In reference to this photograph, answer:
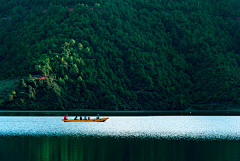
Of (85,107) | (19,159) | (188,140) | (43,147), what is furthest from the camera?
(85,107)

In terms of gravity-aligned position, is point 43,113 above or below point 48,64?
below

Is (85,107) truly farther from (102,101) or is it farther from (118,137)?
(118,137)

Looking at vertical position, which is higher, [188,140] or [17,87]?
[17,87]

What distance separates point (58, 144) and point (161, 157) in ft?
64.0

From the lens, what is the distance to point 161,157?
5525cm

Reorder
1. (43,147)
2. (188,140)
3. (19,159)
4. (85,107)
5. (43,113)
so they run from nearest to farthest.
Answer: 1. (19,159)
2. (43,147)
3. (188,140)
4. (43,113)
5. (85,107)

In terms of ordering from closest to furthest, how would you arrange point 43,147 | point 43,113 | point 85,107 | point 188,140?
1. point 43,147
2. point 188,140
3. point 43,113
4. point 85,107

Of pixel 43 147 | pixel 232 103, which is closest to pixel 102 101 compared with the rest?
pixel 232 103

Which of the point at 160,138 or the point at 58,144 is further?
→ the point at 160,138

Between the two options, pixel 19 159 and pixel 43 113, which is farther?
pixel 43 113

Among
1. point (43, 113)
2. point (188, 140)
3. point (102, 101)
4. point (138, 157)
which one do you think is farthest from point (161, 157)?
point (102, 101)

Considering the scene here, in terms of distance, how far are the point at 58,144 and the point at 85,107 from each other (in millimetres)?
122721

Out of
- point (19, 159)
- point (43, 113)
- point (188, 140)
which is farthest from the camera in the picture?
point (43, 113)

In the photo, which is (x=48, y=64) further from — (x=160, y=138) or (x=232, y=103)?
(x=160, y=138)
